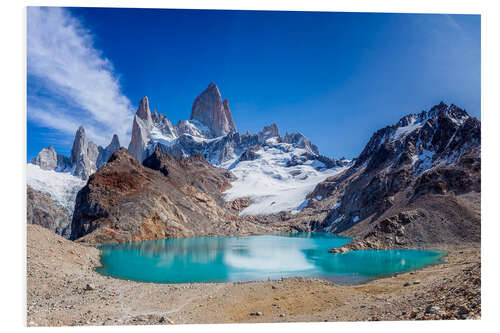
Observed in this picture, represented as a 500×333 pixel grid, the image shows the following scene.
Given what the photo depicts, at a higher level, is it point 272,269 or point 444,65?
point 444,65

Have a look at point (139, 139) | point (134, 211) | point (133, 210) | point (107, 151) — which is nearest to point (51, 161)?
point (139, 139)

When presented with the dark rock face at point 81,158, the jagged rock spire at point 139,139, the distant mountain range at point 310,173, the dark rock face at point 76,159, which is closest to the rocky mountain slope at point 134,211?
the distant mountain range at point 310,173

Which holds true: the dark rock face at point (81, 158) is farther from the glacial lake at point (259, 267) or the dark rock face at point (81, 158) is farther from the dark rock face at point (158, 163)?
the glacial lake at point (259, 267)

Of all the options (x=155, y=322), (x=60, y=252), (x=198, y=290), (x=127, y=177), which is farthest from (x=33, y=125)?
(x=127, y=177)

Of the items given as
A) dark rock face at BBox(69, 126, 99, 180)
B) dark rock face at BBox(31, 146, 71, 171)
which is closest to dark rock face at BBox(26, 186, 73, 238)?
dark rock face at BBox(31, 146, 71, 171)

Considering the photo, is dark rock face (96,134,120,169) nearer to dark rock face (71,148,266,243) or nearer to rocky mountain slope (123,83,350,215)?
rocky mountain slope (123,83,350,215)

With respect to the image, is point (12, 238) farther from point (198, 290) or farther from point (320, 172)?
point (320, 172)
